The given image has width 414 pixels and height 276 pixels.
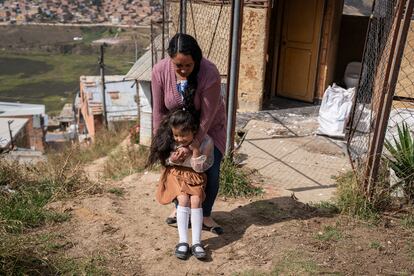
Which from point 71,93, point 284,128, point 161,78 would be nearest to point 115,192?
point 161,78

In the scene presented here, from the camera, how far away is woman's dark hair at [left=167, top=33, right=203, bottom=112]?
9.20 feet

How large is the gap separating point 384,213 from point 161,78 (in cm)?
→ 231

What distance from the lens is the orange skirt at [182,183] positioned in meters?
3.16

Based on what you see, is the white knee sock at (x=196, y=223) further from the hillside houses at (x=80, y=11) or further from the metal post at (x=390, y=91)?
the hillside houses at (x=80, y=11)

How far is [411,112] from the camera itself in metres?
5.24

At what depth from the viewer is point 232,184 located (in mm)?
4332

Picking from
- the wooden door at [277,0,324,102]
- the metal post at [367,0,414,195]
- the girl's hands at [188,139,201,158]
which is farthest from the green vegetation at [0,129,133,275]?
the wooden door at [277,0,324,102]

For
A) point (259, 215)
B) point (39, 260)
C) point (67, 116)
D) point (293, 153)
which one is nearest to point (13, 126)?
point (67, 116)

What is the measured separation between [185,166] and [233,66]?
5.21ft

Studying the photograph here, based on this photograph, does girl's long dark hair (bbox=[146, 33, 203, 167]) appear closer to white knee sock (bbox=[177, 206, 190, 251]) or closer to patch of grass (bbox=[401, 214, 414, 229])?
white knee sock (bbox=[177, 206, 190, 251])

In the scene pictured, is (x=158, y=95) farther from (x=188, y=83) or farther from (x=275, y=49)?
(x=275, y=49)

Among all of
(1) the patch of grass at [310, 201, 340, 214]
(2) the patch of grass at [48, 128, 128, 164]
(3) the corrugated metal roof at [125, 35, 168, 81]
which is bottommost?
(2) the patch of grass at [48, 128, 128, 164]

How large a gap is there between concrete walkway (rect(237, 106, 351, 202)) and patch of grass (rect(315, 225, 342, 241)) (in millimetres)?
914

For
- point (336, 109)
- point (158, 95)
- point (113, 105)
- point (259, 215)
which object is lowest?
point (113, 105)
